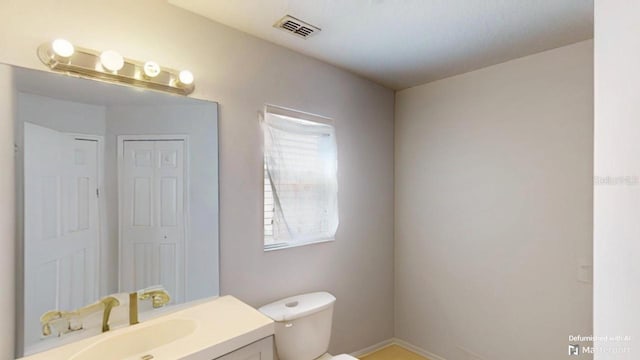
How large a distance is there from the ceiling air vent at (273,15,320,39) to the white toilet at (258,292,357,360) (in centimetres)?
166

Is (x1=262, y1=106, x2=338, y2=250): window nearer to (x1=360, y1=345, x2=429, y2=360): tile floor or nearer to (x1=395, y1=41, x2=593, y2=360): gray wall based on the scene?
(x1=395, y1=41, x2=593, y2=360): gray wall

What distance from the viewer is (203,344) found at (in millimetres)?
1197

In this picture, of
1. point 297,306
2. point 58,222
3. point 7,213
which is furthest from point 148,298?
point 297,306

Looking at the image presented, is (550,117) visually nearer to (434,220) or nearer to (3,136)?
(434,220)

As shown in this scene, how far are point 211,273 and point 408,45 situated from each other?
183 cm

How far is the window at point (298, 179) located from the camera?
1992 mm

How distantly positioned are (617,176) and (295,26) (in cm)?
157

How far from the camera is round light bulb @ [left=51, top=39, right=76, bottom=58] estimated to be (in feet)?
3.96

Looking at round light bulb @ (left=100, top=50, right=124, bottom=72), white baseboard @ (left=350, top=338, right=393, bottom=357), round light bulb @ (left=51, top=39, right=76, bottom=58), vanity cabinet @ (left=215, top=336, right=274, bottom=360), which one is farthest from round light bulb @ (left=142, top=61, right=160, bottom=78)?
white baseboard @ (left=350, top=338, right=393, bottom=357)

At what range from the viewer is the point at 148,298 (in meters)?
1.50

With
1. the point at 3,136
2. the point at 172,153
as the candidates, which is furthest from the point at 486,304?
the point at 3,136

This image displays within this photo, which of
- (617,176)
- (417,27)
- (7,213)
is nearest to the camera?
(617,176)

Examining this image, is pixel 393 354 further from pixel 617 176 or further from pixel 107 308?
pixel 617 176

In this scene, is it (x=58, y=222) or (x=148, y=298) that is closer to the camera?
(x=58, y=222)
